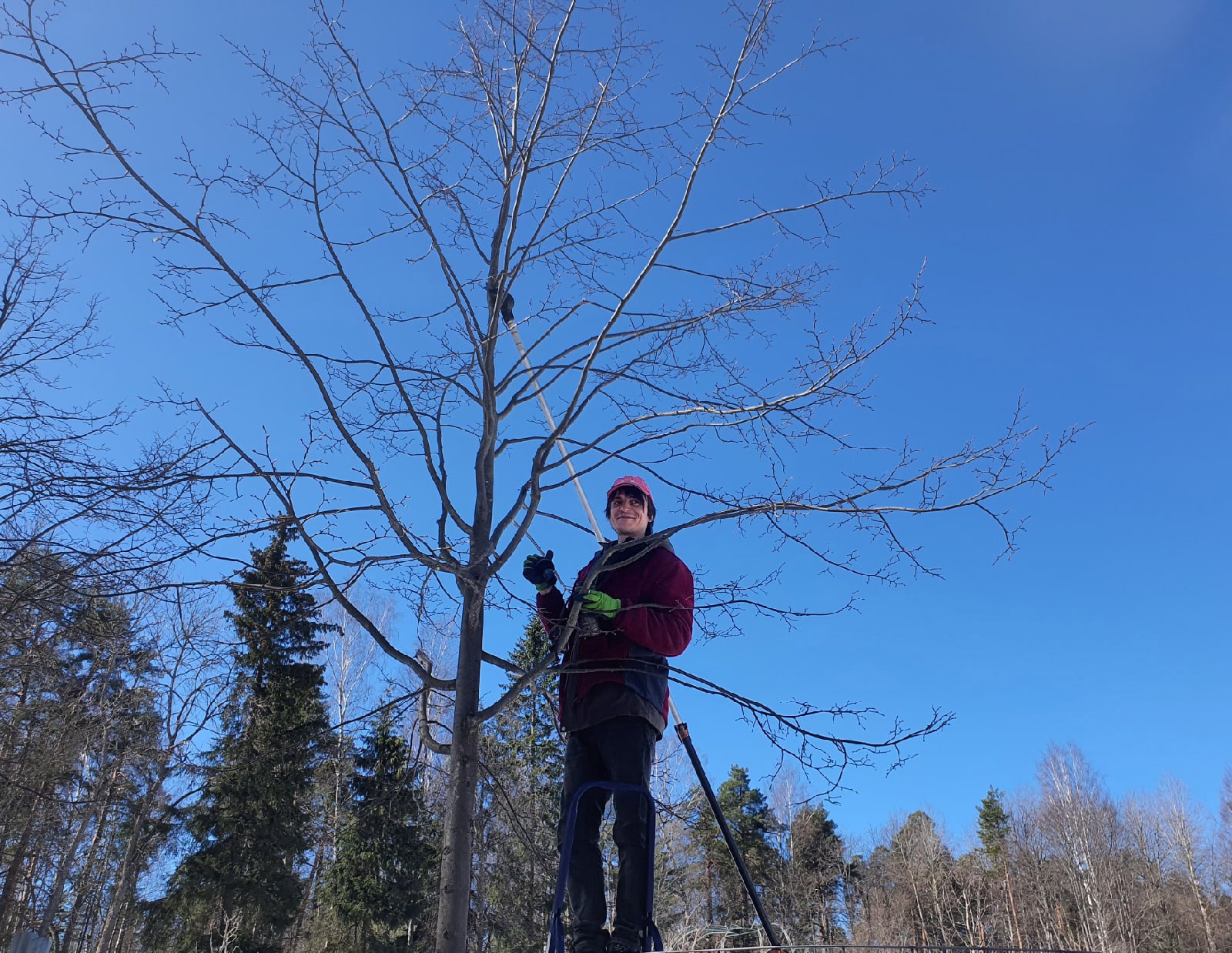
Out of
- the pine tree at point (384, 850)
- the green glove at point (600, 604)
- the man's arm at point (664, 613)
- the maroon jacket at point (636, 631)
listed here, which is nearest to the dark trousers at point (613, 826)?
the maroon jacket at point (636, 631)

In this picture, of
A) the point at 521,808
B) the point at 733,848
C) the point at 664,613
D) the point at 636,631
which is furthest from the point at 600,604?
the point at 521,808

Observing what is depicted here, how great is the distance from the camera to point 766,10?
3176 millimetres

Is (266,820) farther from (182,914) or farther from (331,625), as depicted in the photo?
(331,625)

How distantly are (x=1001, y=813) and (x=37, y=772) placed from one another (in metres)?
44.9

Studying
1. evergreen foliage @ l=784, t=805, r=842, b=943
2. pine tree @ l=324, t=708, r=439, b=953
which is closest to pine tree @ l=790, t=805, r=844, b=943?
evergreen foliage @ l=784, t=805, r=842, b=943

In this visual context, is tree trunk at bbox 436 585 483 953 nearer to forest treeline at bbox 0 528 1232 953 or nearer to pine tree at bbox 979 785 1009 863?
forest treeline at bbox 0 528 1232 953

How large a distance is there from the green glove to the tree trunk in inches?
14.9

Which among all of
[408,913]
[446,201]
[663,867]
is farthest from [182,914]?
[446,201]

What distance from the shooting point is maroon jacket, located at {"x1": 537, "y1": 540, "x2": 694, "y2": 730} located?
10.1 ft

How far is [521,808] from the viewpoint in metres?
4.62

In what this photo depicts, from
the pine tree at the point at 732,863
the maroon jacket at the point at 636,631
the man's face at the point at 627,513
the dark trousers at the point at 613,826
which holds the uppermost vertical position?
the pine tree at the point at 732,863

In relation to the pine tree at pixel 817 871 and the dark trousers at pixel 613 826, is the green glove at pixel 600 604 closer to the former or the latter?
the dark trousers at pixel 613 826

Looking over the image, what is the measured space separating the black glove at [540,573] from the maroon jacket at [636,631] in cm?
7

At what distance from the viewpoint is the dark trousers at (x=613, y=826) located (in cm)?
276
